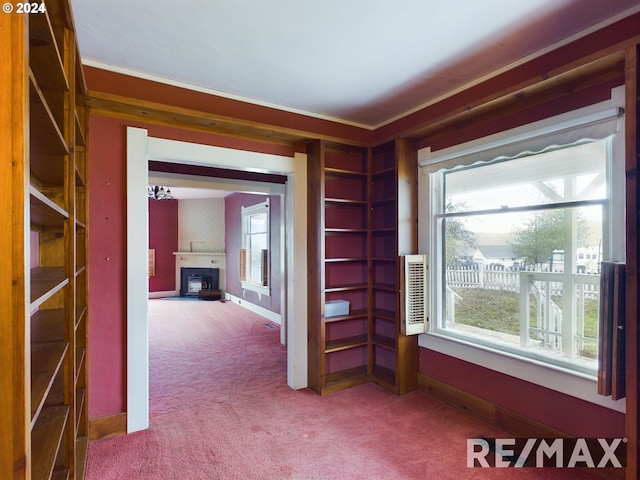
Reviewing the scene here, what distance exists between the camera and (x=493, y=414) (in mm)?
2607

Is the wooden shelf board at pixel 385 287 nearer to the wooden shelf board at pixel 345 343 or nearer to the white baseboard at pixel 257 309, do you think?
the wooden shelf board at pixel 345 343

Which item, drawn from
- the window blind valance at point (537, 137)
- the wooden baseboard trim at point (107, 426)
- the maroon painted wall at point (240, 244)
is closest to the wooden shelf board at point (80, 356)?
the wooden baseboard trim at point (107, 426)

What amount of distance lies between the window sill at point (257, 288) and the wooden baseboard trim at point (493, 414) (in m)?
3.94

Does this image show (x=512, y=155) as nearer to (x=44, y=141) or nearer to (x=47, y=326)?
(x=44, y=141)

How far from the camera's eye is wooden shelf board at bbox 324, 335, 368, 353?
3265mm

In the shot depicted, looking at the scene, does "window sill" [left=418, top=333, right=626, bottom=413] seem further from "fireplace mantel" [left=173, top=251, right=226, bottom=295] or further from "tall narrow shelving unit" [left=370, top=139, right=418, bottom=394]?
"fireplace mantel" [left=173, top=251, right=226, bottom=295]

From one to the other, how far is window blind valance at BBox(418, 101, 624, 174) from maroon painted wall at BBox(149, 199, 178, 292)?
8531mm

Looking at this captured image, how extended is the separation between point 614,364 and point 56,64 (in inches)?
114

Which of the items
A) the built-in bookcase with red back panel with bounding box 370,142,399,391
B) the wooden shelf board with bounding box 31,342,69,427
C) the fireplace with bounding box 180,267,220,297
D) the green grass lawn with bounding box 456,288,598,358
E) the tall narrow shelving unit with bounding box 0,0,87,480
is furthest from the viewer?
the fireplace with bounding box 180,267,220,297

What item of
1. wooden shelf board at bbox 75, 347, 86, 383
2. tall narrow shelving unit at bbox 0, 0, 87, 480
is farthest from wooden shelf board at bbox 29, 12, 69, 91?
wooden shelf board at bbox 75, 347, 86, 383

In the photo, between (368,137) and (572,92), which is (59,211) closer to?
(572,92)

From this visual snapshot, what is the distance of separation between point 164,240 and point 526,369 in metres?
9.46

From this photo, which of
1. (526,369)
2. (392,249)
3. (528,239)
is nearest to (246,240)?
(392,249)

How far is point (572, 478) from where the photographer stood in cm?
201
